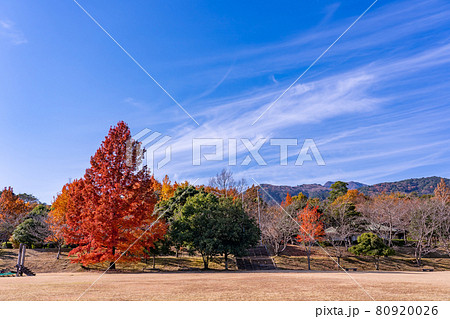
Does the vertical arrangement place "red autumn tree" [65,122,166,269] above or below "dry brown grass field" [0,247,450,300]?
above

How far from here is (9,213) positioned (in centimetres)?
5438

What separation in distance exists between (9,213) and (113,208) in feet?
126

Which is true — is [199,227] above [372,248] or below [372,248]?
above

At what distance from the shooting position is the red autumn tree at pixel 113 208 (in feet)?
86.9

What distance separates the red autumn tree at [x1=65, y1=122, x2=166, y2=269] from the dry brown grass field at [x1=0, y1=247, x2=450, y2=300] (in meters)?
2.13

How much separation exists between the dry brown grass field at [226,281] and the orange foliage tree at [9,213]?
10277 mm

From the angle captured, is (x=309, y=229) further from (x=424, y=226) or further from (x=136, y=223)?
(x=136, y=223)

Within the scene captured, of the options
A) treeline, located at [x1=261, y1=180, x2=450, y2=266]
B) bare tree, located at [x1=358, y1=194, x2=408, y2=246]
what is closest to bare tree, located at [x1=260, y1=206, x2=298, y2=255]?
treeline, located at [x1=261, y1=180, x2=450, y2=266]

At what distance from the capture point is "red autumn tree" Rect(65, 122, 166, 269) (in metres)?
26.5

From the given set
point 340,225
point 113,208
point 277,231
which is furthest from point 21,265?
point 340,225

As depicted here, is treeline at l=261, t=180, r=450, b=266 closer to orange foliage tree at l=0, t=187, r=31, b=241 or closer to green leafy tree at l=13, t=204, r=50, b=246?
green leafy tree at l=13, t=204, r=50, b=246

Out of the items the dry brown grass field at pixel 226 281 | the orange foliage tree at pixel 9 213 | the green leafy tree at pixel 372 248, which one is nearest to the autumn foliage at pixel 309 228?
the dry brown grass field at pixel 226 281

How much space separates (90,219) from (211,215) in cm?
1033
